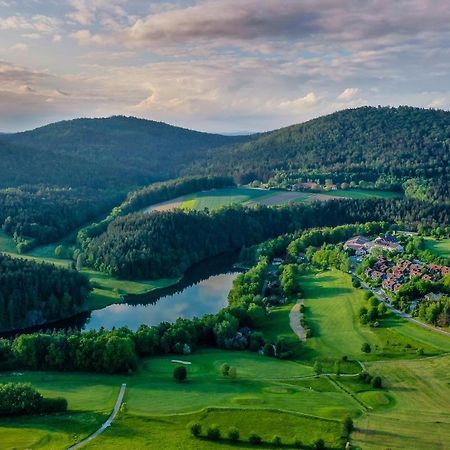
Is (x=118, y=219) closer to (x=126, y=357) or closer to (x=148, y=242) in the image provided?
(x=148, y=242)

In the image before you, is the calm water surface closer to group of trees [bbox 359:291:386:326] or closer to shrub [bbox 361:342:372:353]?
group of trees [bbox 359:291:386:326]

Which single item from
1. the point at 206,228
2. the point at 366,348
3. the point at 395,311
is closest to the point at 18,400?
the point at 366,348

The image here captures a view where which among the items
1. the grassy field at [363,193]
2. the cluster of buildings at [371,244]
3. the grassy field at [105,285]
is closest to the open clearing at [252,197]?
the grassy field at [363,193]

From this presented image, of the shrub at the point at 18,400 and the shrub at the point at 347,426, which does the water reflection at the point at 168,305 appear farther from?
the shrub at the point at 347,426

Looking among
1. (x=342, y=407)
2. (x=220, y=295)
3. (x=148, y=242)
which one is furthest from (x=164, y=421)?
(x=148, y=242)

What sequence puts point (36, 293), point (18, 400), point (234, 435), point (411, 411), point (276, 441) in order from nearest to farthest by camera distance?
point (276, 441) < point (234, 435) < point (18, 400) < point (411, 411) < point (36, 293)

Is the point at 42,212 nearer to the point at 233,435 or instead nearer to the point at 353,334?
the point at 353,334
